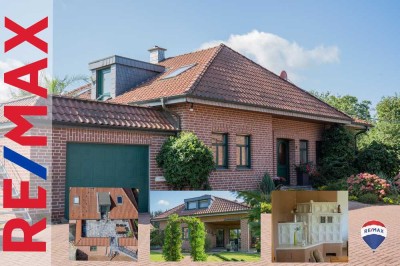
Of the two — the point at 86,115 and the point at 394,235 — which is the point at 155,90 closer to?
the point at 86,115

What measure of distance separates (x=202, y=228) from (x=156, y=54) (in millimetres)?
17198

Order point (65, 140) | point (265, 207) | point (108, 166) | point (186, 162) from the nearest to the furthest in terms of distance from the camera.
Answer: point (265, 207), point (65, 140), point (108, 166), point (186, 162)

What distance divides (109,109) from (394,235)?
8.13 meters

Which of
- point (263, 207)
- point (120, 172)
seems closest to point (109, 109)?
point (120, 172)

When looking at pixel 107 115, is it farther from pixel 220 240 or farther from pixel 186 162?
pixel 220 240

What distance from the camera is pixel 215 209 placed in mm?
7867

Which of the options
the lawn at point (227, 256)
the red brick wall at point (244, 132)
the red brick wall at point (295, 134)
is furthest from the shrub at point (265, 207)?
the red brick wall at point (295, 134)

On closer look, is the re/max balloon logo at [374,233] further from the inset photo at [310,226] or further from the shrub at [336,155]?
the shrub at [336,155]

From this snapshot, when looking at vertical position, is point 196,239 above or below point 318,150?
below

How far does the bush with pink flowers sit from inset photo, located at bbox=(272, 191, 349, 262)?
35.7ft

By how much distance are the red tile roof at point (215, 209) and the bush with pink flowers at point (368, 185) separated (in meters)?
12.0

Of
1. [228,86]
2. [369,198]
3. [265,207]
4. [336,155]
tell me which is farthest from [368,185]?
[265,207]

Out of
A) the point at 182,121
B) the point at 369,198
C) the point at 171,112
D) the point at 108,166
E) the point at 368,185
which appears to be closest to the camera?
the point at 108,166

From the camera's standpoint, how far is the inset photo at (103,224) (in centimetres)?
Result: 761
